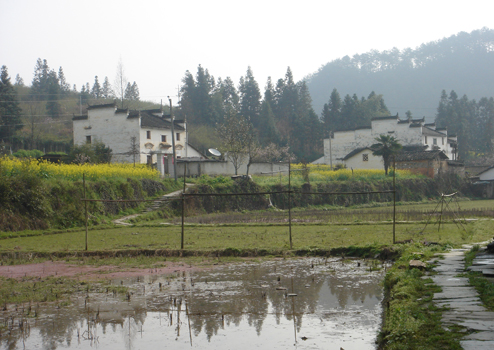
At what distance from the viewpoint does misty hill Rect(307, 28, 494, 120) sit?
130 m

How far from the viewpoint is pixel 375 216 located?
83.1 ft

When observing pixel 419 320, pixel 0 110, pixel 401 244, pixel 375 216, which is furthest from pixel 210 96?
pixel 419 320

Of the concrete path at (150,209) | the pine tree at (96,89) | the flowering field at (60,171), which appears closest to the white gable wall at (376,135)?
the concrete path at (150,209)

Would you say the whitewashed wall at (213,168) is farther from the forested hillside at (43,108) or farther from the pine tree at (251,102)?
the pine tree at (251,102)

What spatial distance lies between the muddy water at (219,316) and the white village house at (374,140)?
45752mm

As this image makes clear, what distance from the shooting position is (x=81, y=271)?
1240 centimetres

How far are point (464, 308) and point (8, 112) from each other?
5717cm

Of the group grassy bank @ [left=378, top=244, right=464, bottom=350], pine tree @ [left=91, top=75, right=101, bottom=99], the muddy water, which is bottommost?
the muddy water

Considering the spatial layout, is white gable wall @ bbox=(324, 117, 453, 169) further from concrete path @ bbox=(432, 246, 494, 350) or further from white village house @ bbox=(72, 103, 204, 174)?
concrete path @ bbox=(432, 246, 494, 350)

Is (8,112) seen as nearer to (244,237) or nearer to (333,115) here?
(244,237)

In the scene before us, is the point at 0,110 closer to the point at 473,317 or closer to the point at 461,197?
the point at 461,197

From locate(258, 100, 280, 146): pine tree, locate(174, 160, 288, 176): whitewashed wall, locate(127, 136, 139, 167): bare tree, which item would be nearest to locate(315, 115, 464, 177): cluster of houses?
locate(258, 100, 280, 146): pine tree

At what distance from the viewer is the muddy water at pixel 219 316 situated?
6945 mm

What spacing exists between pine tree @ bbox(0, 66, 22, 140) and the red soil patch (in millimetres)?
45882
